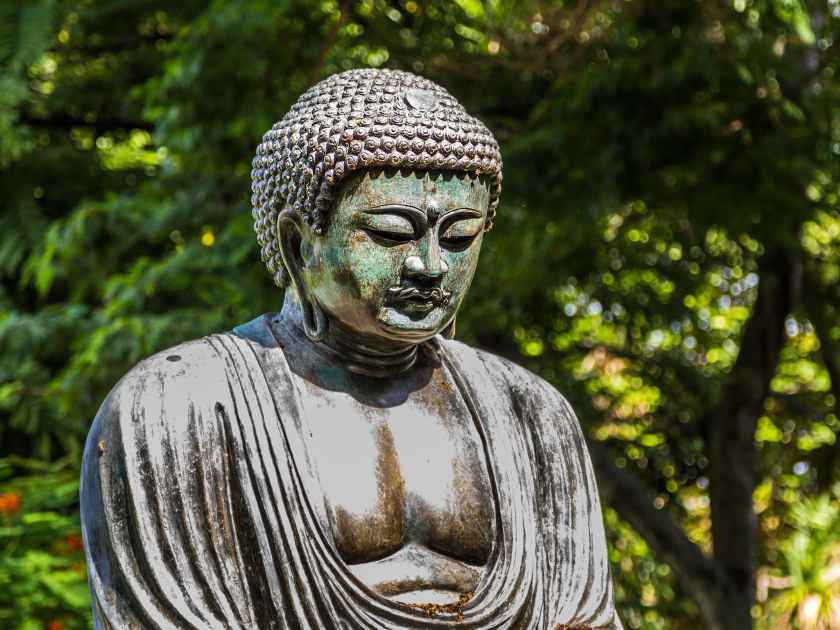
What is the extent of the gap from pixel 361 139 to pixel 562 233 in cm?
556

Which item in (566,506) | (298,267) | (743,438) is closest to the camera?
(298,267)

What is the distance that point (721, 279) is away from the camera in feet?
38.5

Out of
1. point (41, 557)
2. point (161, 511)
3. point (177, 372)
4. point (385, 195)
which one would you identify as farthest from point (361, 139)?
point (41, 557)

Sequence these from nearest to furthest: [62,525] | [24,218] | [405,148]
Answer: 1. [405,148]
2. [62,525]
3. [24,218]

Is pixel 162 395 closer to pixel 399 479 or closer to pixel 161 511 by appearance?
pixel 161 511

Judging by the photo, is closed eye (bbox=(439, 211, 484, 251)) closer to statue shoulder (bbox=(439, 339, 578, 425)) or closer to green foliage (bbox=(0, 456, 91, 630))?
statue shoulder (bbox=(439, 339, 578, 425))

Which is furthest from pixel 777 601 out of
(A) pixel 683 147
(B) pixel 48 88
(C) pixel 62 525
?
(B) pixel 48 88

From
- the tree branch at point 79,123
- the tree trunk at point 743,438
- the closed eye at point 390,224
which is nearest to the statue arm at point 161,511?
the closed eye at point 390,224

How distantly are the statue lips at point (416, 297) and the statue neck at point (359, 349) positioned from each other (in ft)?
0.53

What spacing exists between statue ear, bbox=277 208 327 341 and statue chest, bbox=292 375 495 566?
0.51 ft

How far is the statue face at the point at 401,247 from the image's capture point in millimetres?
3633

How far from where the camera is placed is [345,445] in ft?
12.2

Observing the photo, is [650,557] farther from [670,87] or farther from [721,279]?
[670,87]

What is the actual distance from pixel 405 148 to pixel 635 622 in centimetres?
793
